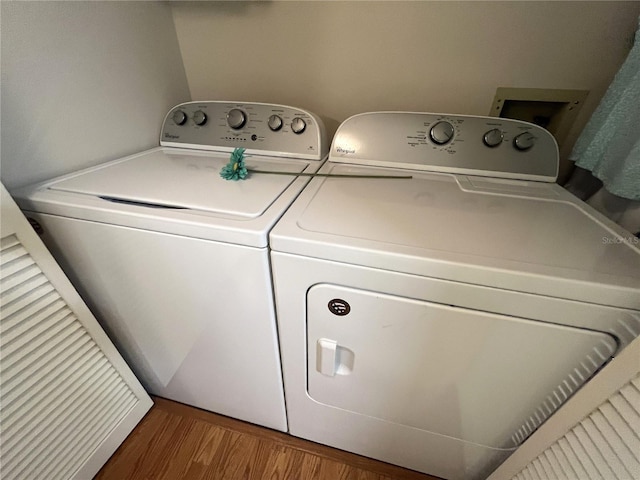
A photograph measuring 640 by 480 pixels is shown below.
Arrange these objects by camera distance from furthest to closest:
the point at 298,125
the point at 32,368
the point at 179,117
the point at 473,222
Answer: the point at 179,117 < the point at 298,125 < the point at 32,368 < the point at 473,222

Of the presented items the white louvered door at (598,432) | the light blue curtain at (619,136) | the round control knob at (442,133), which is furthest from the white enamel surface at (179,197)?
the light blue curtain at (619,136)

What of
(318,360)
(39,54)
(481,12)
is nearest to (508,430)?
(318,360)

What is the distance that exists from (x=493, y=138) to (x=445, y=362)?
676mm

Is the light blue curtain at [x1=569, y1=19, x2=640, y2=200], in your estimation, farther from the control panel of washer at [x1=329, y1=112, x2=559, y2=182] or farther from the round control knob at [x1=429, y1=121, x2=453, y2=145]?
the round control knob at [x1=429, y1=121, x2=453, y2=145]

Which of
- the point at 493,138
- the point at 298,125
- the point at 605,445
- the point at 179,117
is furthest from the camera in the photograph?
the point at 179,117

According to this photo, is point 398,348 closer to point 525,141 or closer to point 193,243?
point 193,243

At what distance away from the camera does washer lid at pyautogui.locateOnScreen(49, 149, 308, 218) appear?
2.27 feet

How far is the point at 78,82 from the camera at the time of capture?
876 millimetres

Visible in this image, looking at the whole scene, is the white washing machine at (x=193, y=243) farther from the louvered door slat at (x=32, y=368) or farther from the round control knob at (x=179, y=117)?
the louvered door slat at (x=32, y=368)

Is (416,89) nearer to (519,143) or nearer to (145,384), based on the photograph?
(519,143)

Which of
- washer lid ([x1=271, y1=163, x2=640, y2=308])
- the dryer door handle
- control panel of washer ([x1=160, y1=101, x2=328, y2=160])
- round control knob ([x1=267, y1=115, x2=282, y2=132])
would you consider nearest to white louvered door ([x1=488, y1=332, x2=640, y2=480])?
washer lid ([x1=271, y1=163, x2=640, y2=308])

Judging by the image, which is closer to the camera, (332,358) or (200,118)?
(332,358)

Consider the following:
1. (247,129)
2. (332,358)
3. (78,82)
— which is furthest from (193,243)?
(78,82)

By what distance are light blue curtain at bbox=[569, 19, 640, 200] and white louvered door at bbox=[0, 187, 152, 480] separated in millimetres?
1480
